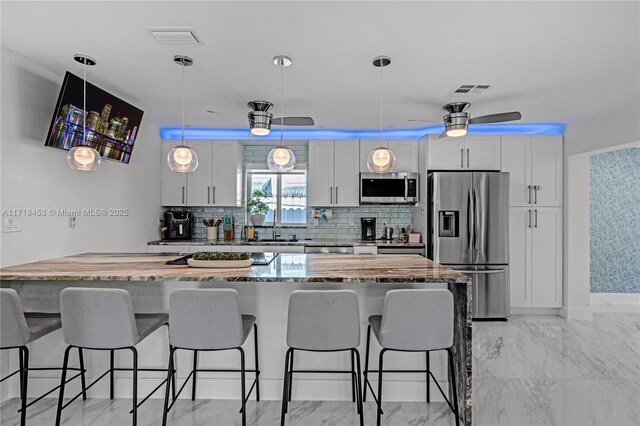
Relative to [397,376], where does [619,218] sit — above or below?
above

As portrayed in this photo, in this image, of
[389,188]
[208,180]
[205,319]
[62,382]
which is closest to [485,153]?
[389,188]

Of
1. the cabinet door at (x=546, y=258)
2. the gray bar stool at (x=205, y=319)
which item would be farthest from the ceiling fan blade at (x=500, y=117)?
the gray bar stool at (x=205, y=319)

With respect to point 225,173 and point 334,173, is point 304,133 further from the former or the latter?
point 225,173

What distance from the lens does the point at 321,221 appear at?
5504 mm

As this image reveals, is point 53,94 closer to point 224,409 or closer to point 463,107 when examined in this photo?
point 224,409

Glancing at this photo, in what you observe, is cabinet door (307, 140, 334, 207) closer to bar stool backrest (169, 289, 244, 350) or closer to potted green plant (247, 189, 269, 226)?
potted green plant (247, 189, 269, 226)

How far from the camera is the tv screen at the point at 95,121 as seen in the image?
287 centimetres

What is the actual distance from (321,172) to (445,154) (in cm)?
163

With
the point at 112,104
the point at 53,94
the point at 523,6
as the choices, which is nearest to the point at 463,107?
the point at 523,6

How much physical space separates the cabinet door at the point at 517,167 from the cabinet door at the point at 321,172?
7.33 ft

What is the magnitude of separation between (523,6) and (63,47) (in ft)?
9.43

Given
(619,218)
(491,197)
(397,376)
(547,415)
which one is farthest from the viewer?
(619,218)

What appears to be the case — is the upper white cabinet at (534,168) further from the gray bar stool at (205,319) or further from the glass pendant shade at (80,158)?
the glass pendant shade at (80,158)

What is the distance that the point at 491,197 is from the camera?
4.61 meters
